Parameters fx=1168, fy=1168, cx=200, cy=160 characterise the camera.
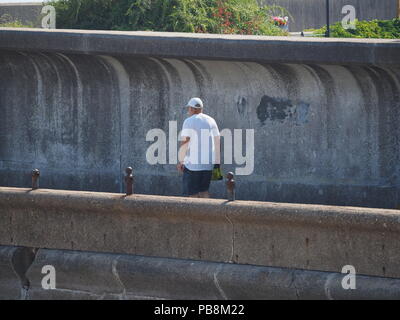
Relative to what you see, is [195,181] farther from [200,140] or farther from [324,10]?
[324,10]

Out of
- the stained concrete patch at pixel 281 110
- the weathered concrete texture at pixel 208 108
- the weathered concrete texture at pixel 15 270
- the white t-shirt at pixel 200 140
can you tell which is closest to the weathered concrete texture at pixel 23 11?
the weathered concrete texture at pixel 208 108

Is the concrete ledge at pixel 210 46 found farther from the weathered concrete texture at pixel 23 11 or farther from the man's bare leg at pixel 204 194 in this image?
the weathered concrete texture at pixel 23 11

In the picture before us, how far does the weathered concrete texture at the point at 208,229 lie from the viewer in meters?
8.82

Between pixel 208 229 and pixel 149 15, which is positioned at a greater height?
pixel 149 15

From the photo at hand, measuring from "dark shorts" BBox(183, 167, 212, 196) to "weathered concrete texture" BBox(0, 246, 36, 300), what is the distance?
150 cm

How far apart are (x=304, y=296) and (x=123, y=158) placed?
129 inches

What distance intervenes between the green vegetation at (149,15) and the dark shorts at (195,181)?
874cm

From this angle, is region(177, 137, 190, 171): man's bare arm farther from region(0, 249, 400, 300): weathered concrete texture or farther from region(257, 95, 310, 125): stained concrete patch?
region(0, 249, 400, 300): weathered concrete texture

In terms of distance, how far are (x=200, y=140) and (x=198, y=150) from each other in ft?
0.38

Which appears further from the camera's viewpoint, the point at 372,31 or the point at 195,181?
the point at 372,31

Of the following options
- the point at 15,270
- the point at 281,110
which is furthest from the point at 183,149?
the point at 15,270

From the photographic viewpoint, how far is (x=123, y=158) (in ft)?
38.2

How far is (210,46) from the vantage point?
10695 millimetres

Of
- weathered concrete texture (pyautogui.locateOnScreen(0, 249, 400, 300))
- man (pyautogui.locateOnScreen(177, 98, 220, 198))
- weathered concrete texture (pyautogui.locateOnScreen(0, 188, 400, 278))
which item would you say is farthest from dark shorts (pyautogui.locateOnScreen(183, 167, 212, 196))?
weathered concrete texture (pyautogui.locateOnScreen(0, 249, 400, 300))
